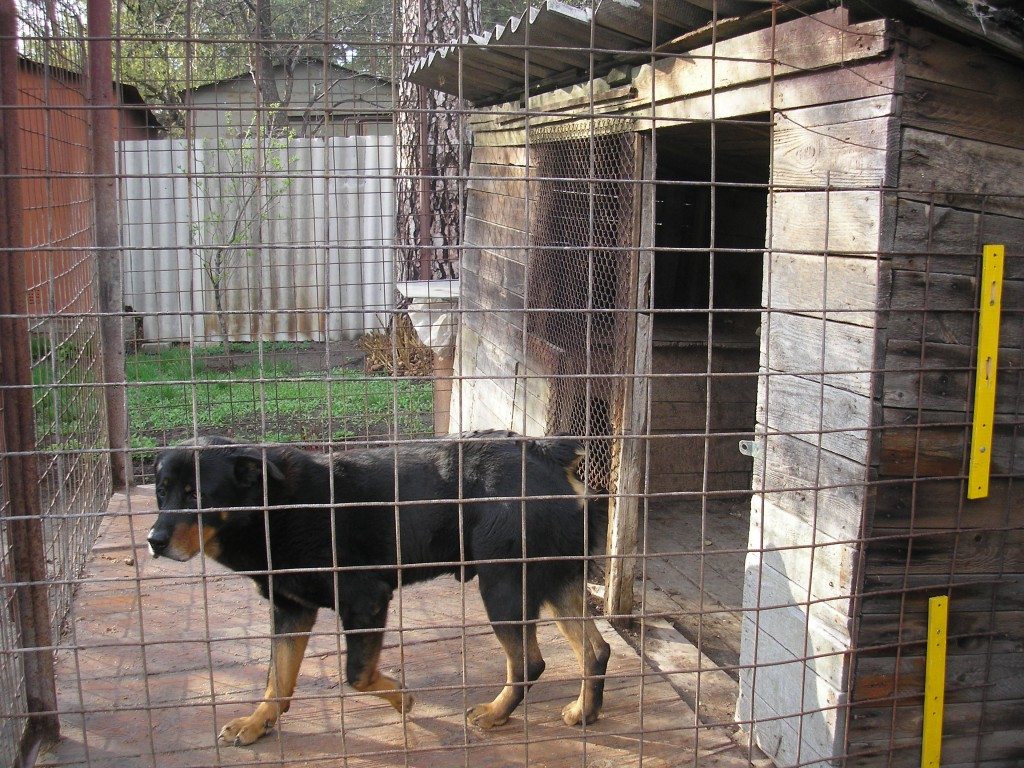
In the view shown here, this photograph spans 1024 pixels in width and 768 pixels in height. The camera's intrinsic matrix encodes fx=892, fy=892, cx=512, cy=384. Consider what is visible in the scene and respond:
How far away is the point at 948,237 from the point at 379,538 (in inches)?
108

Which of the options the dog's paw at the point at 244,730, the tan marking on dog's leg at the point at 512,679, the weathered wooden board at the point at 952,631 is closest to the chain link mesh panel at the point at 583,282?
the tan marking on dog's leg at the point at 512,679

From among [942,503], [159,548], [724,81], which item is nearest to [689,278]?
[724,81]

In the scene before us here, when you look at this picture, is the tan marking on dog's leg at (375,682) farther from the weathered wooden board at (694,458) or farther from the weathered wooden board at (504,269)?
the weathered wooden board at (694,458)

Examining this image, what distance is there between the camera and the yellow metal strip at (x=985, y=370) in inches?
127

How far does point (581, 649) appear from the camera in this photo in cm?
404

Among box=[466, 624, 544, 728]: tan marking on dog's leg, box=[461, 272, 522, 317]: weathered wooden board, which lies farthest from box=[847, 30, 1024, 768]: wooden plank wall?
box=[461, 272, 522, 317]: weathered wooden board

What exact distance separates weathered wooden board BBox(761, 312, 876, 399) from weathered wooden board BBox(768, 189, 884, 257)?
0.90 ft

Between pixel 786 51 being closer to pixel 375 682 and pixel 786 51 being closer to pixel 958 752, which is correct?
pixel 958 752

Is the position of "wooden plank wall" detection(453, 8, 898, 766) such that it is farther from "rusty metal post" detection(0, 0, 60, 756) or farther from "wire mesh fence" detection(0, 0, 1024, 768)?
"rusty metal post" detection(0, 0, 60, 756)

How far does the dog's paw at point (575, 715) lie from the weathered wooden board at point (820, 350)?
174 centimetres

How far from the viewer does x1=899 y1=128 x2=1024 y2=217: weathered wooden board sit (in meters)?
3.05

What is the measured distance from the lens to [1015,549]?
11.2ft

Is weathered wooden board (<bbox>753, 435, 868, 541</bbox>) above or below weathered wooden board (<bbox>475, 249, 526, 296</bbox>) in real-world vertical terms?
below

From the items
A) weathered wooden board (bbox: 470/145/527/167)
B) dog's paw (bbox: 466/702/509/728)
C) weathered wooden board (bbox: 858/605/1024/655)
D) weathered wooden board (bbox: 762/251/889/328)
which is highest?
weathered wooden board (bbox: 470/145/527/167)
